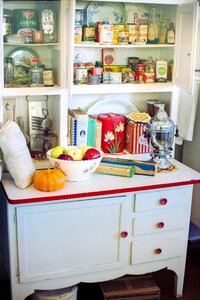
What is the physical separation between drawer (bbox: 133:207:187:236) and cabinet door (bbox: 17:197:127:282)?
113mm

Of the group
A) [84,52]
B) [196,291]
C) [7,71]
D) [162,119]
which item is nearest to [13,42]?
[7,71]

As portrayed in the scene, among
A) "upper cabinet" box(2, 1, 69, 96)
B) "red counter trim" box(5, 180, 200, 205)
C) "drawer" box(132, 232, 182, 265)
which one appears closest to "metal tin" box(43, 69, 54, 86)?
"upper cabinet" box(2, 1, 69, 96)

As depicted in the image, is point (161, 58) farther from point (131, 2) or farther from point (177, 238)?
point (177, 238)

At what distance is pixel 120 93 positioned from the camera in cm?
277

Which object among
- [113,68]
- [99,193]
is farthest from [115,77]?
[99,193]

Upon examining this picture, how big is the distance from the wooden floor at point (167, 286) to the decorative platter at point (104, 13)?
1.55 meters

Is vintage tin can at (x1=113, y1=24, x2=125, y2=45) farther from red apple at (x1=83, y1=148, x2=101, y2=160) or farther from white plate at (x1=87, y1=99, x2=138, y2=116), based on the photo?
red apple at (x1=83, y1=148, x2=101, y2=160)

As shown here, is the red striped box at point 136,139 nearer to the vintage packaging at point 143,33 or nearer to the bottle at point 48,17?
the vintage packaging at point 143,33

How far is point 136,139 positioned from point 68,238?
2.60ft

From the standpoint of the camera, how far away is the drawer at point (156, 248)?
241cm

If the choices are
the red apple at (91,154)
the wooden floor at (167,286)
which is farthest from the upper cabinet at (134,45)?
the wooden floor at (167,286)

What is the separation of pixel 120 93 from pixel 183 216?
0.85 metres

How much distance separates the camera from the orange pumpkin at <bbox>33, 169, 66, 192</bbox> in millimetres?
2148

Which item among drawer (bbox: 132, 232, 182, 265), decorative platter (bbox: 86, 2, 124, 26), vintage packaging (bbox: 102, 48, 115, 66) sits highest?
decorative platter (bbox: 86, 2, 124, 26)
